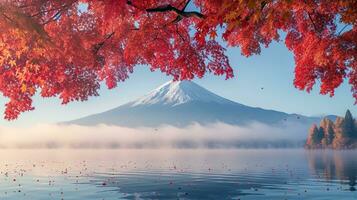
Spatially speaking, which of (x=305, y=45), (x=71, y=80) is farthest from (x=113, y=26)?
(x=305, y=45)

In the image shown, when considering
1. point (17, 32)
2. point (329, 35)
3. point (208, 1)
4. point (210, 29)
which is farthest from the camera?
point (329, 35)

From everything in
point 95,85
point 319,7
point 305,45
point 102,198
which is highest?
point 319,7

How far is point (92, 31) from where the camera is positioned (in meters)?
18.0

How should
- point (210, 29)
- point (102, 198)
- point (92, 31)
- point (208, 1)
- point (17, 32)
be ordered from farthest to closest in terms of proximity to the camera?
point (102, 198)
point (92, 31)
point (208, 1)
point (210, 29)
point (17, 32)

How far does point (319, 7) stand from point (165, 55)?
237 inches

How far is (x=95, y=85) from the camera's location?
18.7 metres

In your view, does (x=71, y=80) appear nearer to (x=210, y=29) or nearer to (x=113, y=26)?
(x=113, y=26)

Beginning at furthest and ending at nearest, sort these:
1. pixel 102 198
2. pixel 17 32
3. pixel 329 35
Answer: pixel 102 198, pixel 329 35, pixel 17 32

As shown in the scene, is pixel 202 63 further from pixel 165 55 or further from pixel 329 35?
pixel 329 35

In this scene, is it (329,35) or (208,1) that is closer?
(208,1)

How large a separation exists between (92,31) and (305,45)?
27.8 feet

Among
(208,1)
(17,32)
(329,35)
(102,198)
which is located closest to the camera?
(17,32)

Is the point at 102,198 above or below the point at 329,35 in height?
below

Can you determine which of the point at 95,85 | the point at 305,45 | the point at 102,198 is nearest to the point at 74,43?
the point at 95,85
